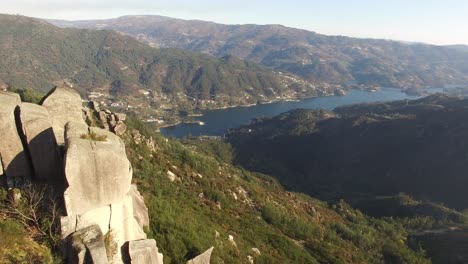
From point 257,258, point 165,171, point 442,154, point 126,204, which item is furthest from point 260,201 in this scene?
point 442,154

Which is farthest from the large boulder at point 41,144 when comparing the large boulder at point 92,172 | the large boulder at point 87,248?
the large boulder at point 87,248

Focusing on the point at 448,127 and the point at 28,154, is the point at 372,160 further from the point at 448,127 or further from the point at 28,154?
the point at 28,154

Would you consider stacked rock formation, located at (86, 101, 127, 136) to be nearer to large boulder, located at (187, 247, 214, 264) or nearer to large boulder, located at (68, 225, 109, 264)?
large boulder, located at (187, 247, 214, 264)

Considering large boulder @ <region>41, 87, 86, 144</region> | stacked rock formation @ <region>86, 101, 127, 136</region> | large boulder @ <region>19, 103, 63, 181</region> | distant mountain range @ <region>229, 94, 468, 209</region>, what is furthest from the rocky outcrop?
distant mountain range @ <region>229, 94, 468, 209</region>

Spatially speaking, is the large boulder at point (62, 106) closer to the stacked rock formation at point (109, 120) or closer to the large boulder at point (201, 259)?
the large boulder at point (201, 259)

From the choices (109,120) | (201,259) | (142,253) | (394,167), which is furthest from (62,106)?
(394,167)
